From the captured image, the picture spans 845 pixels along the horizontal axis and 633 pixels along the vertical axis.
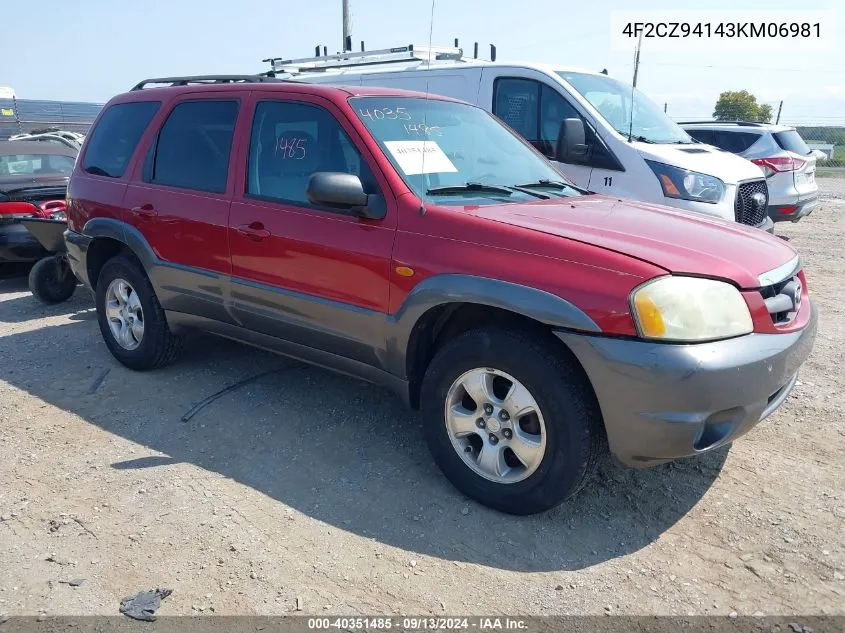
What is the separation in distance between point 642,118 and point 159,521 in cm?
604

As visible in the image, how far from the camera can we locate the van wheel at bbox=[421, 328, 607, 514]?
2.88m

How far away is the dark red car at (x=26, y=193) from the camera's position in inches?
283

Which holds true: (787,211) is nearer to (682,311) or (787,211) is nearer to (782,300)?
(782,300)

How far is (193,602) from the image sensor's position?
2.64 metres

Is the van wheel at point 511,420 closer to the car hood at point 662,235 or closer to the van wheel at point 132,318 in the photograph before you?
the car hood at point 662,235

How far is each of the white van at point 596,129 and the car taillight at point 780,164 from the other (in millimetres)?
3157

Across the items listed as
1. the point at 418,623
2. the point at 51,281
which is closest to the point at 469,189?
the point at 418,623

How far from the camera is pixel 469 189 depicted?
3611mm

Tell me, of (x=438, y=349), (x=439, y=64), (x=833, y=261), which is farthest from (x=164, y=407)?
(x=833, y=261)

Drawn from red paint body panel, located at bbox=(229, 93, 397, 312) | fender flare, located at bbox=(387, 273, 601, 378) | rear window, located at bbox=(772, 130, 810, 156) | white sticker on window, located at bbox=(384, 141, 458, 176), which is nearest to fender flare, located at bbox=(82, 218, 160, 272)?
red paint body panel, located at bbox=(229, 93, 397, 312)

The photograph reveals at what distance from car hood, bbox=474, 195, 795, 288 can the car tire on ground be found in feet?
17.3

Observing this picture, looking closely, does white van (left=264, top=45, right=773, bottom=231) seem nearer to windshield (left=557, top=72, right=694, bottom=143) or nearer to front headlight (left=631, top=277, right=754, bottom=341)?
windshield (left=557, top=72, right=694, bottom=143)

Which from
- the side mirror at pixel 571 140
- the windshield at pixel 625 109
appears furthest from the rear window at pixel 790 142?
the side mirror at pixel 571 140

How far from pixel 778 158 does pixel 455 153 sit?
8331 mm
